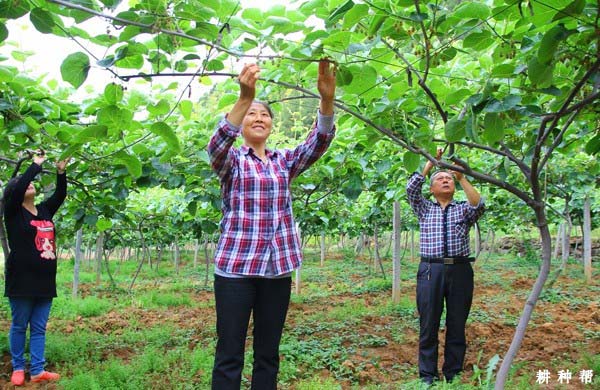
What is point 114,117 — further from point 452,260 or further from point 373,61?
point 452,260

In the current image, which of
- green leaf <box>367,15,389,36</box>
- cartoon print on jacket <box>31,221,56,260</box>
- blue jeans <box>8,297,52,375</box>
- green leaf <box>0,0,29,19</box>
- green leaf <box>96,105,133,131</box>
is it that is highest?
green leaf <box>367,15,389,36</box>

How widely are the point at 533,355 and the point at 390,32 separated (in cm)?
364

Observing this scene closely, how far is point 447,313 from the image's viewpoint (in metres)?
3.00

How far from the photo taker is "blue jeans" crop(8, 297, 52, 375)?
318 cm

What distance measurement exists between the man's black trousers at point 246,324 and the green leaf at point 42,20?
0.93m

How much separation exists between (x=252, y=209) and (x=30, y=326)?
248 cm

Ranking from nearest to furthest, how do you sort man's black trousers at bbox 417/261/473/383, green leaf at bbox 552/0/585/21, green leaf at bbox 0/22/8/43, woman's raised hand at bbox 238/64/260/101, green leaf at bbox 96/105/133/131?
green leaf at bbox 552/0/585/21 < green leaf at bbox 0/22/8/43 < woman's raised hand at bbox 238/64/260/101 < green leaf at bbox 96/105/133/131 < man's black trousers at bbox 417/261/473/383

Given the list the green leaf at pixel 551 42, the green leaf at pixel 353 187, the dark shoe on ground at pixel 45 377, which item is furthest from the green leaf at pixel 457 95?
the dark shoe on ground at pixel 45 377

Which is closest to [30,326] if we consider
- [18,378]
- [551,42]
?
[18,378]

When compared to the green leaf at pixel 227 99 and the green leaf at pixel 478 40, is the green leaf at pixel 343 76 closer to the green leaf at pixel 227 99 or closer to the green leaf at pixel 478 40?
the green leaf at pixel 478 40

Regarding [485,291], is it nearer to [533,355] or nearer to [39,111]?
[533,355]

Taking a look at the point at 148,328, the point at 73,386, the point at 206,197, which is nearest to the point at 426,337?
the point at 206,197

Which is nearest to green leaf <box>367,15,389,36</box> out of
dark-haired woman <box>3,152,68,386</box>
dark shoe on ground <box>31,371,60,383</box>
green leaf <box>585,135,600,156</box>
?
A: green leaf <box>585,135,600,156</box>

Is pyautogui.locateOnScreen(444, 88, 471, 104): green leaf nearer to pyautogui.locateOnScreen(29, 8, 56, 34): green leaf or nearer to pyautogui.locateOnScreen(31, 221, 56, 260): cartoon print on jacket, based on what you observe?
pyautogui.locateOnScreen(29, 8, 56, 34): green leaf
